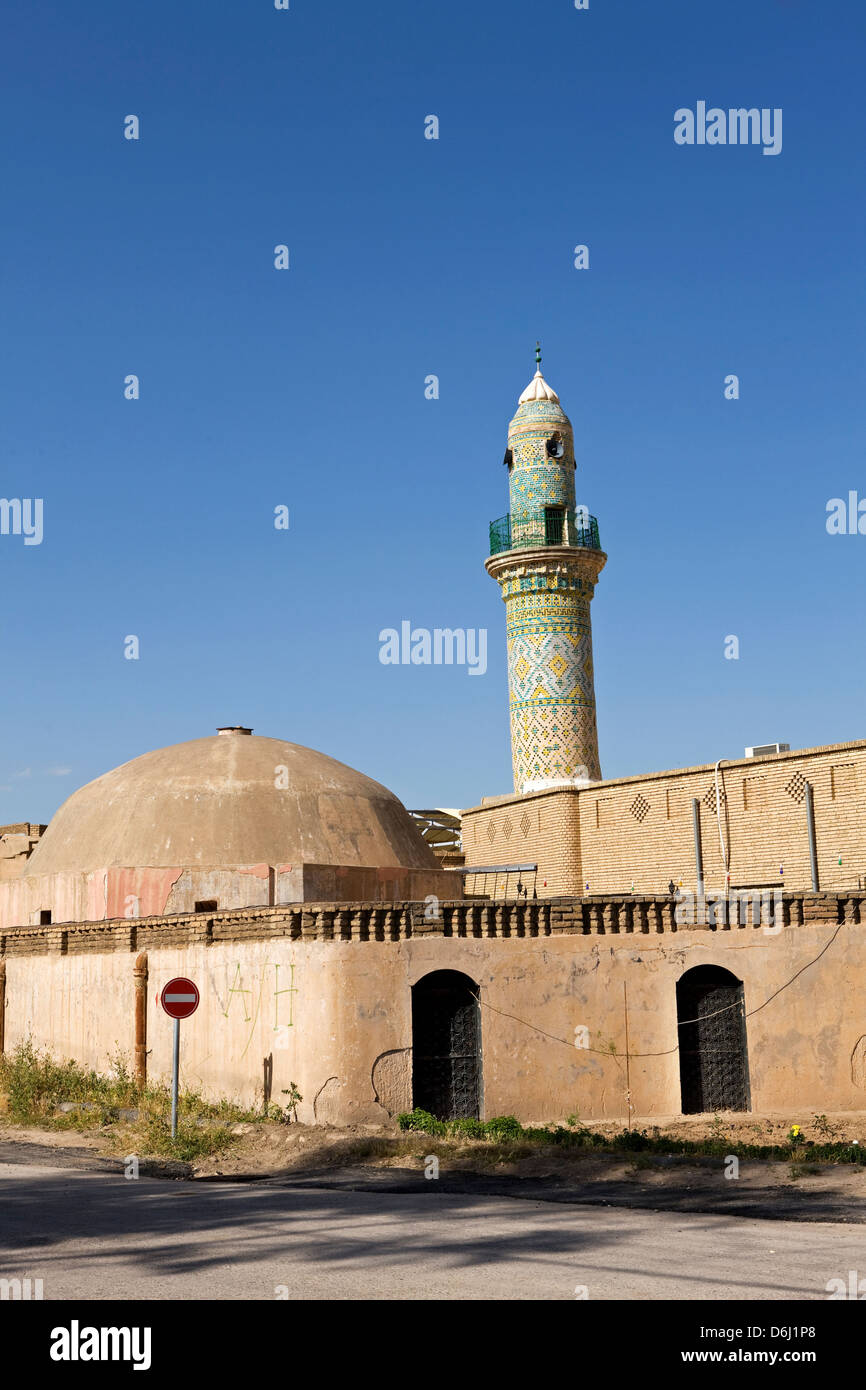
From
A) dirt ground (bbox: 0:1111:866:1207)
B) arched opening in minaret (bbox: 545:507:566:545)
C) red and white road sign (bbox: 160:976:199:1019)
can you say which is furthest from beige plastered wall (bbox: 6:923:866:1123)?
→ arched opening in minaret (bbox: 545:507:566:545)

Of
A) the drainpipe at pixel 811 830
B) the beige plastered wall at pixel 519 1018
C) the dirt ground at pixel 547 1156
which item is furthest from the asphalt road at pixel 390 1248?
the drainpipe at pixel 811 830

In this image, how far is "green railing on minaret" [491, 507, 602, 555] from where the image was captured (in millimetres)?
33469

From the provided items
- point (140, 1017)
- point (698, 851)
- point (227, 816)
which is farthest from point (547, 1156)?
point (698, 851)

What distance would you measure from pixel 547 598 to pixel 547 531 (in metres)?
1.71

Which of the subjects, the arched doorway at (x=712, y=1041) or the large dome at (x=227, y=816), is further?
the large dome at (x=227, y=816)

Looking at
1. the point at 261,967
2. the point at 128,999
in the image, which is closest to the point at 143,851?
the point at 128,999

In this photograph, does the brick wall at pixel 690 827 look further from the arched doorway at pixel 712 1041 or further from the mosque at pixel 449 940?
the arched doorway at pixel 712 1041

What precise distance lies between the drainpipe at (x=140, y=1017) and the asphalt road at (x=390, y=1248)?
22.1ft

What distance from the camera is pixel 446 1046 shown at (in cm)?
1694

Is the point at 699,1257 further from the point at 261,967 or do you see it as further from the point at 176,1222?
the point at 261,967

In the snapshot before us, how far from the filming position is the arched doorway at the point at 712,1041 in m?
18.2

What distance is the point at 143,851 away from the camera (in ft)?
73.2

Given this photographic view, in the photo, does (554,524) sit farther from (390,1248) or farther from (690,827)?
(390,1248)
